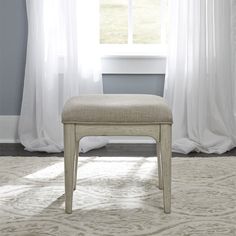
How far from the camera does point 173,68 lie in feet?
13.4

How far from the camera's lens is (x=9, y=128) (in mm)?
4379

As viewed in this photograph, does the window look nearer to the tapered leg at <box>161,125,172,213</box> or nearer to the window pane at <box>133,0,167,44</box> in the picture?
the window pane at <box>133,0,167,44</box>

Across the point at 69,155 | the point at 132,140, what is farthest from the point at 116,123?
the point at 132,140

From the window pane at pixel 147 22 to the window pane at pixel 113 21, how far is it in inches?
4.0

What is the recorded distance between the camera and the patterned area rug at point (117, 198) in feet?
7.92

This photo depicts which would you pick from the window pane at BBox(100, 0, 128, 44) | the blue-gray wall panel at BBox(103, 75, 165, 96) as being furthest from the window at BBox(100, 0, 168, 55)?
the blue-gray wall panel at BBox(103, 75, 165, 96)

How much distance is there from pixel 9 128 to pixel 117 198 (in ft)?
5.88

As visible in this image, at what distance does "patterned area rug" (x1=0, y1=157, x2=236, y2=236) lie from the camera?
2414mm

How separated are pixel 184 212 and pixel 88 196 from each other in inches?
20.7

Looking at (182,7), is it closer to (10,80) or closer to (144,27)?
A: (144,27)

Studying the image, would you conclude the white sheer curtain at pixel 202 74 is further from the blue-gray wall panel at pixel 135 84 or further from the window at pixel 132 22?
the window at pixel 132 22

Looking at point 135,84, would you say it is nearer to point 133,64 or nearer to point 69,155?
point 133,64

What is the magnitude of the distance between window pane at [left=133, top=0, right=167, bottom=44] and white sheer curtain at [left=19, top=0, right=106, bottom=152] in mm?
586

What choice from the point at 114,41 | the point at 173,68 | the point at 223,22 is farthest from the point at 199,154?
the point at 114,41
